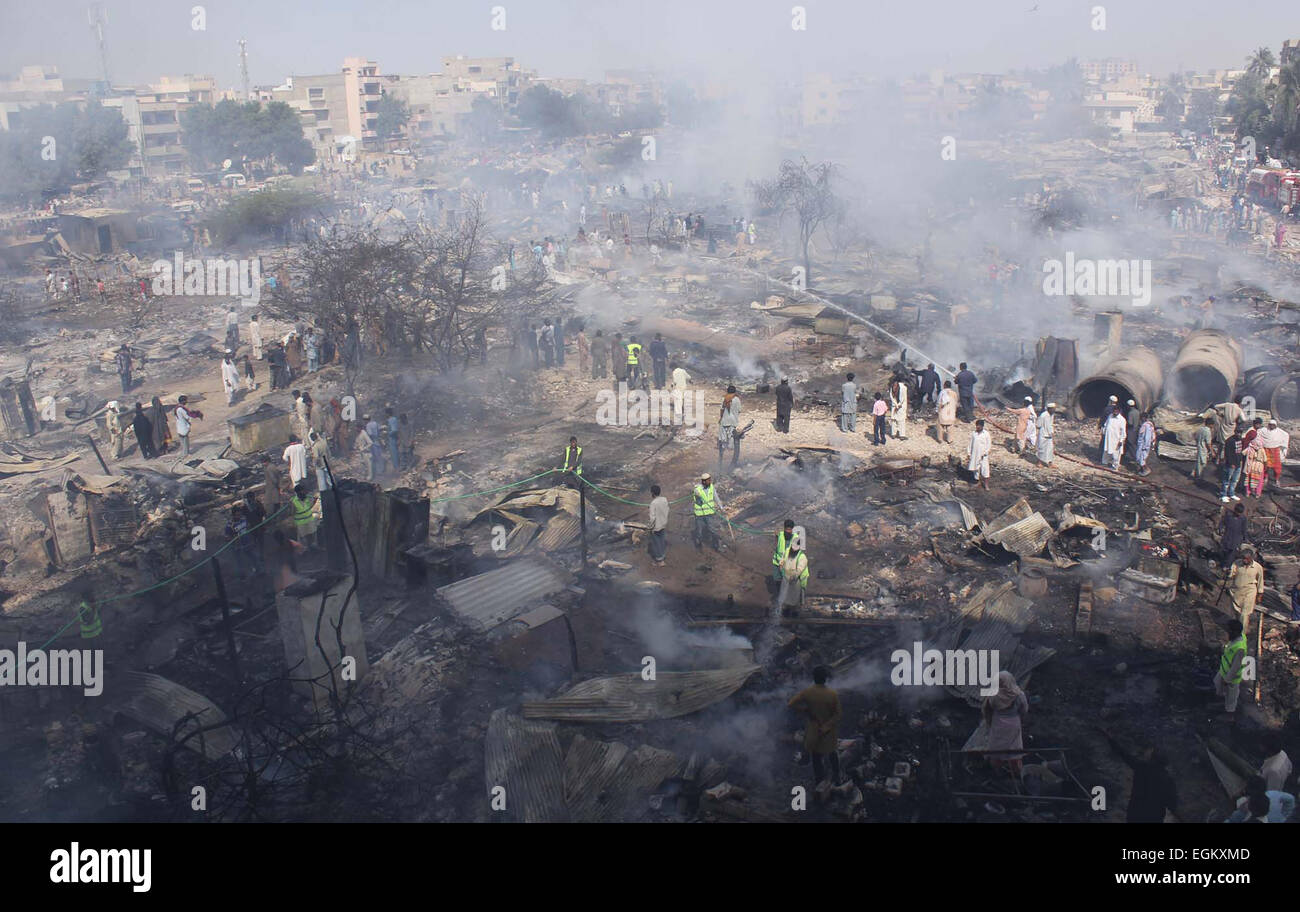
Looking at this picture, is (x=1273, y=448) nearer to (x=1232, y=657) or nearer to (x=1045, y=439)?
(x=1045, y=439)

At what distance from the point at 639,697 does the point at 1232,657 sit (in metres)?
5.10

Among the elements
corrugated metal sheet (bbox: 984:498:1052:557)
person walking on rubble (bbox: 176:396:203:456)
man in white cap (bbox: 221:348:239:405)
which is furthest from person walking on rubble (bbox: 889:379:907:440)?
man in white cap (bbox: 221:348:239:405)

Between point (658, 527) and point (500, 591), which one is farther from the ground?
point (658, 527)

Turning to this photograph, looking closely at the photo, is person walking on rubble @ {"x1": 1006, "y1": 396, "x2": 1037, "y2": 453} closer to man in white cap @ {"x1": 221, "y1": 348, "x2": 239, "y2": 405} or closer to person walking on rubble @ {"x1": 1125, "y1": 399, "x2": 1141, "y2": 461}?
person walking on rubble @ {"x1": 1125, "y1": 399, "x2": 1141, "y2": 461}

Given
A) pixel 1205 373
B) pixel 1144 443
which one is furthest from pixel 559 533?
pixel 1205 373

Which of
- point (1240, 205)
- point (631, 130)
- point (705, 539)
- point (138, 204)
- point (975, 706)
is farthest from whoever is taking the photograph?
point (631, 130)

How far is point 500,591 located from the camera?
10.0m

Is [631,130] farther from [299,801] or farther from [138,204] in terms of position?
[299,801]

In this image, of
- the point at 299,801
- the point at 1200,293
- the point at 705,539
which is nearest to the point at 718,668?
the point at 705,539

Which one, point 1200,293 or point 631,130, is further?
point 631,130

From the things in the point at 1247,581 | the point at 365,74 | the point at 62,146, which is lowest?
the point at 1247,581

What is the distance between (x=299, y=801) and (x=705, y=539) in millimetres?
5949

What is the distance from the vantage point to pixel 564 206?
42.2 metres
